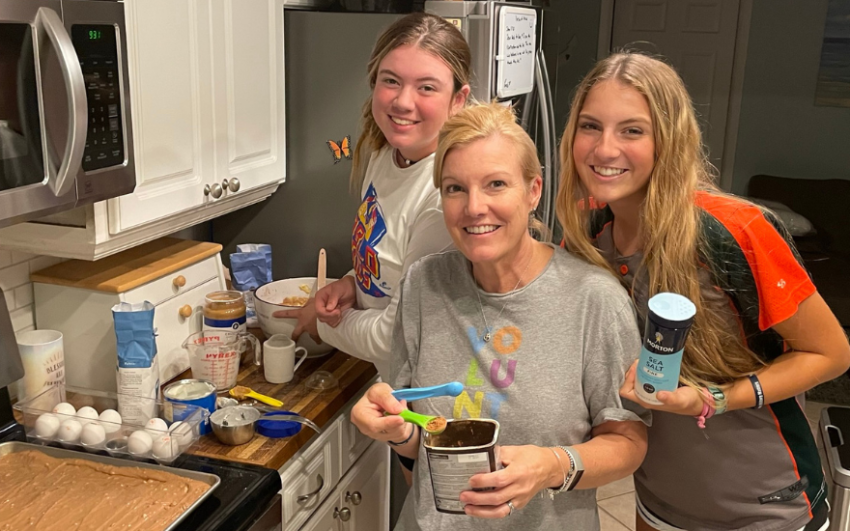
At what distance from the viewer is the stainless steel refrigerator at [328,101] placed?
229 cm

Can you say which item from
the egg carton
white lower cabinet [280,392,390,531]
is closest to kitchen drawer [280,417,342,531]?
white lower cabinet [280,392,390,531]

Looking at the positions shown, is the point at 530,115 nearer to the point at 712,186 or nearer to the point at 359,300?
the point at 359,300

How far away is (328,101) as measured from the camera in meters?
2.35

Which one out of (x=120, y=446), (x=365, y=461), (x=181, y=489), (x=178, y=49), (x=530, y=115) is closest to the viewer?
(x=181, y=489)

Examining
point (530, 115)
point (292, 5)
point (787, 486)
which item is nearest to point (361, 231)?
point (292, 5)

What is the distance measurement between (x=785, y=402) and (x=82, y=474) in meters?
1.35

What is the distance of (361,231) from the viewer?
1.92m

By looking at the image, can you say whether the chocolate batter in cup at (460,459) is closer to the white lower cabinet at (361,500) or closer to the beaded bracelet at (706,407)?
the beaded bracelet at (706,407)

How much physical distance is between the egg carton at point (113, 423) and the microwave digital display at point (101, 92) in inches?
20.5

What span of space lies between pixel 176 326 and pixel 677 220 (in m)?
1.25

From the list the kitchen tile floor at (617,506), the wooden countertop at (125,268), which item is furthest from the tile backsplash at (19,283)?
the kitchen tile floor at (617,506)

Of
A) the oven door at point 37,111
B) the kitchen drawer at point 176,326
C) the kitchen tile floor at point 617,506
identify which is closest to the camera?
the oven door at point 37,111

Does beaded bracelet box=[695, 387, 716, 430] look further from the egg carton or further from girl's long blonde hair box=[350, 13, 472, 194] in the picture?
the egg carton

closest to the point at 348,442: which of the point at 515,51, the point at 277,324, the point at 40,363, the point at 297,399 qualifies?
the point at 297,399
